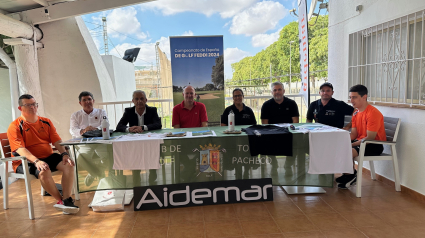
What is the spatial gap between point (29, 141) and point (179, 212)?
5.83 ft

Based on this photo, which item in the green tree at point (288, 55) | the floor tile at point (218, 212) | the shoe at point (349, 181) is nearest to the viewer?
the floor tile at point (218, 212)

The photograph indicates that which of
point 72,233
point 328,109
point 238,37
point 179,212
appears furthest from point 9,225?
point 238,37

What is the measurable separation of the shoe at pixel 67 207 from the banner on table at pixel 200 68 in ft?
7.53

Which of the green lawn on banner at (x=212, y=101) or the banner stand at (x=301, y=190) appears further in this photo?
the green lawn on banner at (x=212, y=101)

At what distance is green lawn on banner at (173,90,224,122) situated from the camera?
4.49 metres

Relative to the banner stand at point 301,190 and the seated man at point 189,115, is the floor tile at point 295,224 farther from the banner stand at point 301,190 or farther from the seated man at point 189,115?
the seated man at point 189,115

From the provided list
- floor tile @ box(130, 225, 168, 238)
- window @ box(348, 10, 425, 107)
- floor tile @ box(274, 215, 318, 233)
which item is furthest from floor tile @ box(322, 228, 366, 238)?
window @ box(348, 10, 425, 107)

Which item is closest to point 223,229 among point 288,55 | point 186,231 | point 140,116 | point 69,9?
point 186,231

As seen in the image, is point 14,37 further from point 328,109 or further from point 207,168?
point 328,109

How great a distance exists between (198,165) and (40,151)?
5.70 feet

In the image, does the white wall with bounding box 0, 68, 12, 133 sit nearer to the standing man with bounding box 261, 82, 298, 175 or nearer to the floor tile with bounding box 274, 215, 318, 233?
the standing man with bounding box 261, 82, 298, 175

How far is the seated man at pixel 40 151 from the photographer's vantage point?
2.60 meters

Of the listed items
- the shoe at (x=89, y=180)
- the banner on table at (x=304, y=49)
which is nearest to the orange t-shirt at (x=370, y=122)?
the banner on table at (x=304, y=49)

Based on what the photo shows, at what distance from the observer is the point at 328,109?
3.42m
